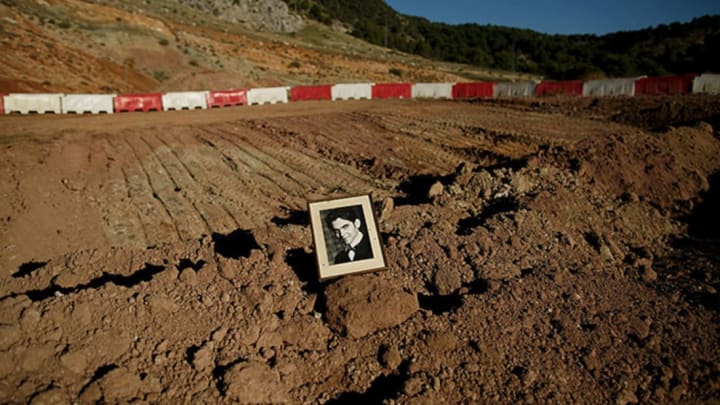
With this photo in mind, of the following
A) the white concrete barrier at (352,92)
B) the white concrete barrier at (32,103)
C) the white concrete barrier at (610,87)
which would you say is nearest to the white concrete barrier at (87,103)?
the white concrete barrier at (32,103)

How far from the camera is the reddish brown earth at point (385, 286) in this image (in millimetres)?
4977

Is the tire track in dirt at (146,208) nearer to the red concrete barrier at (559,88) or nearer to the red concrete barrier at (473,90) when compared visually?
the red concrete barrier at (473,90)

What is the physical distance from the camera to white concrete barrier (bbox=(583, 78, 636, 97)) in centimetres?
2989

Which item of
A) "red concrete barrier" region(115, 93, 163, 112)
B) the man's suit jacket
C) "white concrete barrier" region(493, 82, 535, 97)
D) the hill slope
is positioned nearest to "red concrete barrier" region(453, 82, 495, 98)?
"white concrete barrier" region(493, 82, 535, 97)

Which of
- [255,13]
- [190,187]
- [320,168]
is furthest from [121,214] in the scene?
[255,13]

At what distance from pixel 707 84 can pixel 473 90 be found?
14.4 metres

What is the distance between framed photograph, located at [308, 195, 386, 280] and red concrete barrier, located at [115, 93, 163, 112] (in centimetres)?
2672

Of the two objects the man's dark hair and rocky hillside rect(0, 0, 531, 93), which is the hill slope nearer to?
rocky hillside rect(0, 0, 531, 93)

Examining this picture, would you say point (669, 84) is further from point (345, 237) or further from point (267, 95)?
point (345, 237)


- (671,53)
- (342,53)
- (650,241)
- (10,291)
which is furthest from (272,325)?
(671,53)

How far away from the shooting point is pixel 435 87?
34.7m

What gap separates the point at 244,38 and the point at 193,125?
4078 cm

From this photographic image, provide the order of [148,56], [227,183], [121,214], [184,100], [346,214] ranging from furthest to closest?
[148,56], [184,100], [227,183], [121,214], [346,214]

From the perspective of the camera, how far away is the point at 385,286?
612cm
